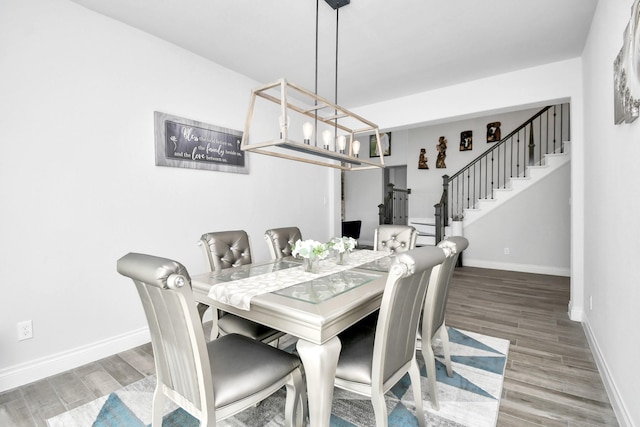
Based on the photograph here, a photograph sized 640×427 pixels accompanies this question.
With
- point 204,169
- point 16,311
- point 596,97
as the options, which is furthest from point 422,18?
point 16,311

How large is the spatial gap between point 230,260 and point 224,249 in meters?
0.10

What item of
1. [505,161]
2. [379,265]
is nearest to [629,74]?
[379,265]

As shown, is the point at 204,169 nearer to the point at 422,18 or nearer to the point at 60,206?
the point at 60,206

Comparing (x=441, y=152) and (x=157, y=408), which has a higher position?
(x=441, y=152)

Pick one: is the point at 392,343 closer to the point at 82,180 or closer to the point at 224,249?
the point at 224,249

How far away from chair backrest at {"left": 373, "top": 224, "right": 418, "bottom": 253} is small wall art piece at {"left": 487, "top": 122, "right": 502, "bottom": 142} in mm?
4623

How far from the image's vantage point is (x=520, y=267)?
5.27 meters

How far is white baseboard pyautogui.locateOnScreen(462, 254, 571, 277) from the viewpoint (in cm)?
494

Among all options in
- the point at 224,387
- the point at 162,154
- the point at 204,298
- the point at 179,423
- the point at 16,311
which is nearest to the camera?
the point at 224,387

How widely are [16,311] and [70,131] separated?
1272mm

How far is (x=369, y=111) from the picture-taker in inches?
172

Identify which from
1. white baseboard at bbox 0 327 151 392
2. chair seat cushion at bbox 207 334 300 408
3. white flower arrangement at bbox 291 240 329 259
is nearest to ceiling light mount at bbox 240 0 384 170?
white flower arrangement at bbox 291 240 329 259

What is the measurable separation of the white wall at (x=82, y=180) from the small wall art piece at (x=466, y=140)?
555 cm

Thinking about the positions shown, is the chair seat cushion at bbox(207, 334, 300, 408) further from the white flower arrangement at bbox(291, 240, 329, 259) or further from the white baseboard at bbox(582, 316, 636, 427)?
the white baseboard at bbox(582, 316, 636, 427)
